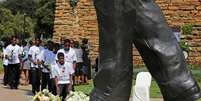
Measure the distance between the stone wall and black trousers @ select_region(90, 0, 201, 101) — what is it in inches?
720

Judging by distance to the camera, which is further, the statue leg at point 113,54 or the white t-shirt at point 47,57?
the white t-shirt at point 47,57

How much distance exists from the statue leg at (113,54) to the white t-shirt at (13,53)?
1395 centimetres

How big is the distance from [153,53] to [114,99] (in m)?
0.44

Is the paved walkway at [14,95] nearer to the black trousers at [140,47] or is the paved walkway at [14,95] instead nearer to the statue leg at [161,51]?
the black trousers at [140,47]

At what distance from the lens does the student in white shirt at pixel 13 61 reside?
18.6 metres

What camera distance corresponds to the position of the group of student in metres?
12.6

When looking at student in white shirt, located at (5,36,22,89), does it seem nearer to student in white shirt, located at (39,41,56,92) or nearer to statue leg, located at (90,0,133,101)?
student in white shirt, located at (39,41,56,92)

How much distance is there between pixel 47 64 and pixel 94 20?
1080 centimetres

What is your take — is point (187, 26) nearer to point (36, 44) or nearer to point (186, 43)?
point (186, 43)

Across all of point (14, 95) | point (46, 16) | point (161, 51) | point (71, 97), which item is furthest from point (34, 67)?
point (46, 16)

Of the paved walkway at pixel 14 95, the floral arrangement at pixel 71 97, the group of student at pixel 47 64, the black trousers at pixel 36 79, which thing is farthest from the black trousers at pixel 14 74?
the floral arrangement at pixel 71 97

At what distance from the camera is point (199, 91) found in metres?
4.57

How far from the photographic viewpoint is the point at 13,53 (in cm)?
1858

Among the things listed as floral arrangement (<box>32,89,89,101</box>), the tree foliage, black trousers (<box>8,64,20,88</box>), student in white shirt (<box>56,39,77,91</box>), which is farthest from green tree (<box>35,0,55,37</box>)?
floral arrangement (<box>32,89,89,101</box>)
